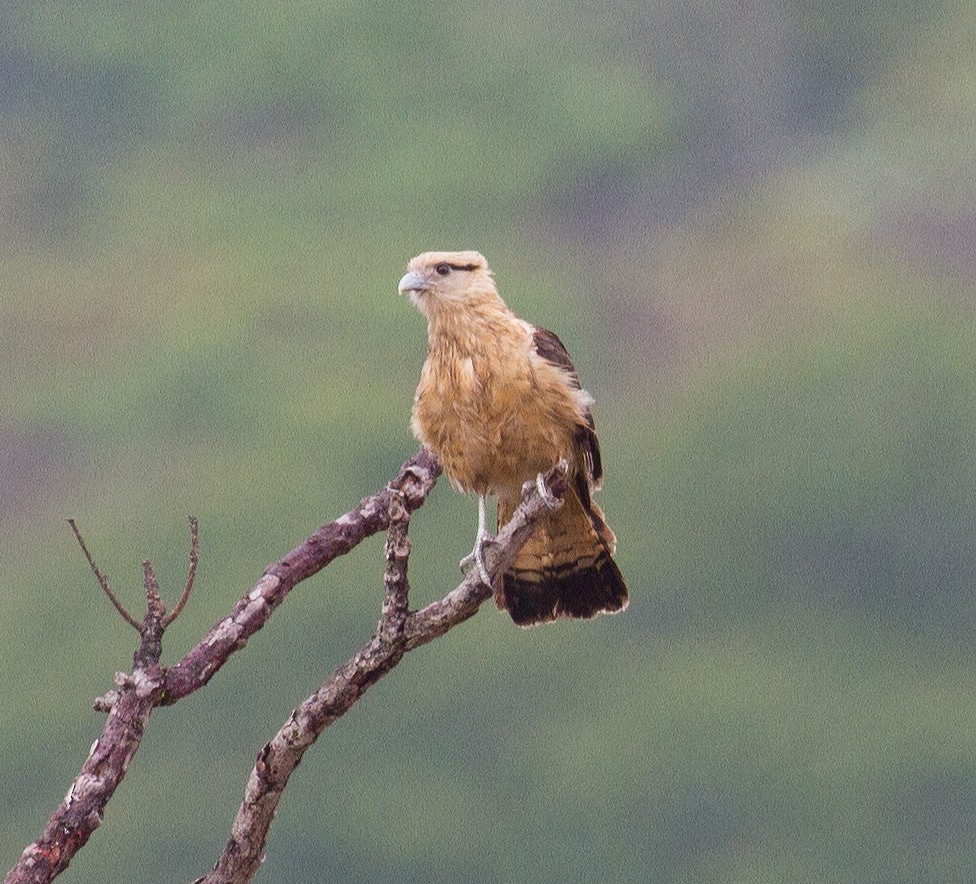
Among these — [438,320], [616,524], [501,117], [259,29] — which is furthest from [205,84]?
[438,320]

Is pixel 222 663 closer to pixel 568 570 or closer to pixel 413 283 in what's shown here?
pixel 568 570

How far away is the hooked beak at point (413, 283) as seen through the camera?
20.5 ft

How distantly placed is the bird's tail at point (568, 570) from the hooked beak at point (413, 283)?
2.79 ft

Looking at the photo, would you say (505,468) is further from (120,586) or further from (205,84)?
(205,84)

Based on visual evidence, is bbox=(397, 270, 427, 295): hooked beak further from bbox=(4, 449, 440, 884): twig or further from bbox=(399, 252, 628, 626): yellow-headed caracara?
bbox=(4, 449, 440, 884): twig

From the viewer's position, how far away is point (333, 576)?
76.8 feet

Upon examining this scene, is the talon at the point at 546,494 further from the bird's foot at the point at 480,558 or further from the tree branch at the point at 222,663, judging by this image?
the tree branch at the point at 222,663

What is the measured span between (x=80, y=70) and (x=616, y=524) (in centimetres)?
1259

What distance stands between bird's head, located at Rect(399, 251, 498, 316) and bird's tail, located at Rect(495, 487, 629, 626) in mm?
756

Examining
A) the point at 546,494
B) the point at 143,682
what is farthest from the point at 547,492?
the point at 143,682

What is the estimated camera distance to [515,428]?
5.98 m

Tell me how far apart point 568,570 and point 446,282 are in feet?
3.71

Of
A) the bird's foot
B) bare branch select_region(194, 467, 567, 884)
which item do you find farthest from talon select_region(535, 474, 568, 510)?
bare branch select_region(194, 467, 567, 884)

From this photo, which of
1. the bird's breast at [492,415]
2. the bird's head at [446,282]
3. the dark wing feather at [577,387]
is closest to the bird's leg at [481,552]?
the bird's breast at [492,415]
